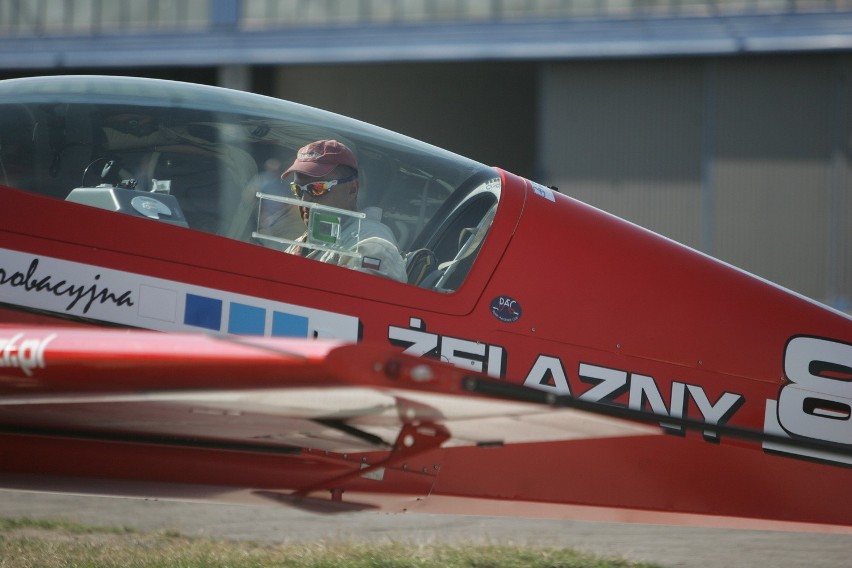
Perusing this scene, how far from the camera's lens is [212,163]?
10.9ft

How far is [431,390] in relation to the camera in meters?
2.05

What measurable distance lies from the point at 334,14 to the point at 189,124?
9.96m

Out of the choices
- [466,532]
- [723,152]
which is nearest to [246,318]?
[466,532]

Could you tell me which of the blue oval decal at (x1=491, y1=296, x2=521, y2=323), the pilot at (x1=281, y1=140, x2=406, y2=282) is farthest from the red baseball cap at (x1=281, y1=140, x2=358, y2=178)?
the blue oval decal at (x1=491, y1=296, x2=521, y2=323)

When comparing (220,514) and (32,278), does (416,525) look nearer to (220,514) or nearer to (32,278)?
(220,514)

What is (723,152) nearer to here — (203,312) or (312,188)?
(312,188)

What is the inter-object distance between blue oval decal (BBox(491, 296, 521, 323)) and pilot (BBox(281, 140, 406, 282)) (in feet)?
0.98

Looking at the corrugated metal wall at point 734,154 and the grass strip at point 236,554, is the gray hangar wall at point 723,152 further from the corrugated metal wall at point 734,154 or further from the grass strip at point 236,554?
the grass strip at point 236,554

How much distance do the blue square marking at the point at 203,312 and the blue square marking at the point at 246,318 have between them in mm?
38

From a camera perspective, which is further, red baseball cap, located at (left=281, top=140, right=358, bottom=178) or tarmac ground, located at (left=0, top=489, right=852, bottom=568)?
tarmac ground, located at (left=0, top=489, right=852, bottom=568)

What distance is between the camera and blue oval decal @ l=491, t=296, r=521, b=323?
10.5 feet

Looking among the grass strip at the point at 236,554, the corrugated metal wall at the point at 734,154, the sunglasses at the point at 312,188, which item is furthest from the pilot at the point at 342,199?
the corrugated metal wall at the point at 734,154

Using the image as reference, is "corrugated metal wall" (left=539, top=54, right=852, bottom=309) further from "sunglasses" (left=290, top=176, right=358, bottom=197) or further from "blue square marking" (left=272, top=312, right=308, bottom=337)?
"blue square marking" (left=272, top=312, right=308, bottom=337)

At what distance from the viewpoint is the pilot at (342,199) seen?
3.17 meters
